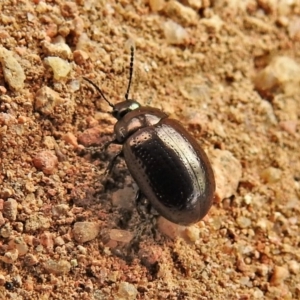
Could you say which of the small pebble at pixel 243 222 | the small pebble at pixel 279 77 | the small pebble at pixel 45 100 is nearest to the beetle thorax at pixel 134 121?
the small pebble at pixel 45 100

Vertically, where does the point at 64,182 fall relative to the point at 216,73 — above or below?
below

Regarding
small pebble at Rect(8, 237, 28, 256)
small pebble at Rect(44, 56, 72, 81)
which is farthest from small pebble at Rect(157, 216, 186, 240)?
small pebble at Rect(44, 56, 72, 81)

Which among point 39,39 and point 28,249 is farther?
point 39,39

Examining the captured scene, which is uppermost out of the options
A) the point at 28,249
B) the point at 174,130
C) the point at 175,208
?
the point at 174,130

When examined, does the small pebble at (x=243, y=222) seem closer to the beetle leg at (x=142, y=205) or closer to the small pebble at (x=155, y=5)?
the beetle leg at (x=142, y=205)

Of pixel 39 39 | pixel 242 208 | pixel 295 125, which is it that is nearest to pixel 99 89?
pixel 39 39

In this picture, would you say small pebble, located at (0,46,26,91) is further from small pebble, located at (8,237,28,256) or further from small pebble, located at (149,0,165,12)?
small pebble, located at (149,0,165,12)

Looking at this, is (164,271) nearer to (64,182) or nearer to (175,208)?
(175,208)
